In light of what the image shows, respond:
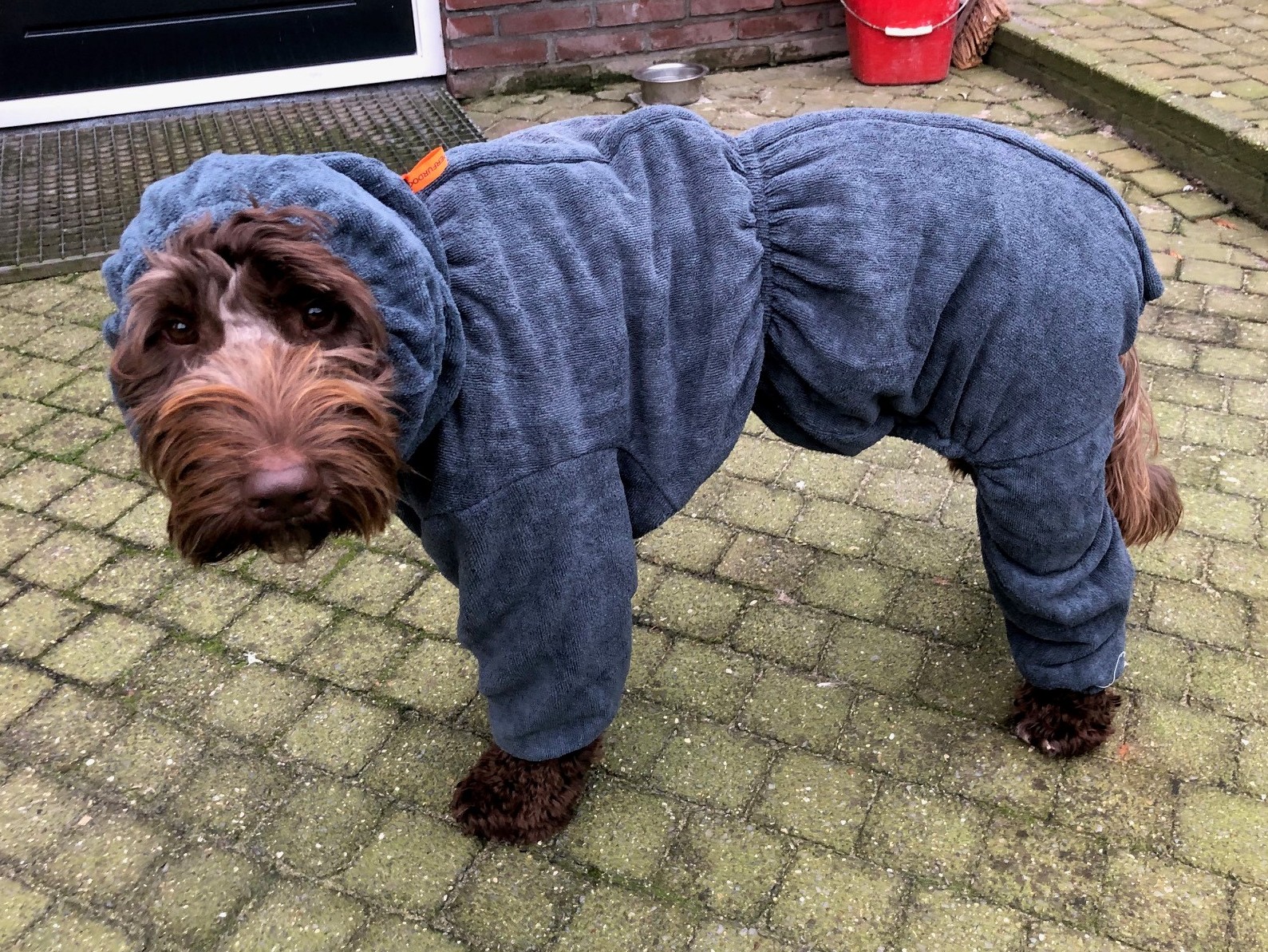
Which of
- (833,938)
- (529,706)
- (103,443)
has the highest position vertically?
(529,706)

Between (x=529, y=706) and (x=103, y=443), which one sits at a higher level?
(x=529, y=706)

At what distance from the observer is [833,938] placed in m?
2.46

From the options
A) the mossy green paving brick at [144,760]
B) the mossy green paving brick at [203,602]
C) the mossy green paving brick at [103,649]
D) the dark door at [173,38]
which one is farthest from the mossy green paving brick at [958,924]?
the dark door at [173,38]

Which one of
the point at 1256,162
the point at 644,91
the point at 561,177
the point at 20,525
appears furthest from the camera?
the point at 644,91

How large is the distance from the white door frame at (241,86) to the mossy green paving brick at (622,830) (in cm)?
546

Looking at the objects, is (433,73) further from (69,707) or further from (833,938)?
(833,938)

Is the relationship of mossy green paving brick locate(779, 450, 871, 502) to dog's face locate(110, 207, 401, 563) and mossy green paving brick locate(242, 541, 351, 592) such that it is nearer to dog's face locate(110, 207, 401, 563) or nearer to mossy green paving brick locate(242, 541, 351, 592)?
mossy green paving brick locate(242, 541, 351, 592)

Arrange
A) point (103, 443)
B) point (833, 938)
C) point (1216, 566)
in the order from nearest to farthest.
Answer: point (833, 938)
point (1216, 566)
point (103, 443)

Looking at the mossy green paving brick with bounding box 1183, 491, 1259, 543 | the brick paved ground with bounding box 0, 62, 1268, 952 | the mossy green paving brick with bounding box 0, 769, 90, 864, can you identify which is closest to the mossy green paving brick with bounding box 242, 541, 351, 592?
the brick paved ground with bounding box 0, 62, 1268, 952

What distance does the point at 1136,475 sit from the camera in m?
2.72

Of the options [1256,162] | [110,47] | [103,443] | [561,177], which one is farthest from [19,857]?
[1256,162]

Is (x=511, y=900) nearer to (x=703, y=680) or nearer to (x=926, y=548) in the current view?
(x=703, y=680)

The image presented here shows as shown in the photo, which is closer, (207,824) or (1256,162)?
(207,824)

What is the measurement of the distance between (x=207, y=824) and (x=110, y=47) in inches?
208
